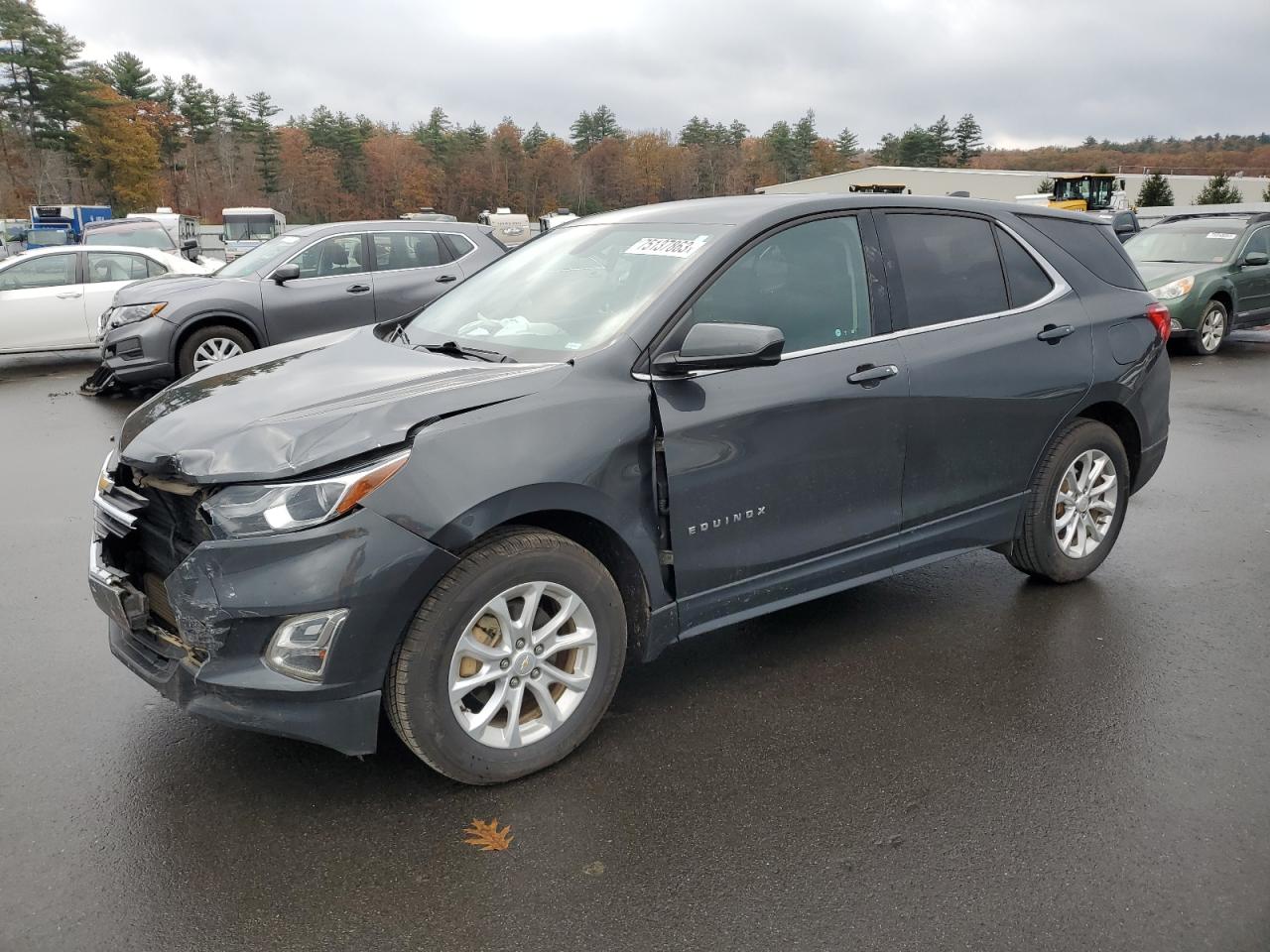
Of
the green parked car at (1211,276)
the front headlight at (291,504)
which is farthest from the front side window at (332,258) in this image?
the green parked car at (1211,276)

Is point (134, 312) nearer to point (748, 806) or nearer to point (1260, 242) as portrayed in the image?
point (748, 806)

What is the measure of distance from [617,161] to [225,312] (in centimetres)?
6766

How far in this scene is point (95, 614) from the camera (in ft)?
14.8

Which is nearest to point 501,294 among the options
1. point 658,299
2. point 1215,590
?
point 658,299

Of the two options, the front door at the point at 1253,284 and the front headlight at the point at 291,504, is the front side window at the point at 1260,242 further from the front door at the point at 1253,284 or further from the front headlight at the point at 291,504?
the front headlight at the point at 291,504

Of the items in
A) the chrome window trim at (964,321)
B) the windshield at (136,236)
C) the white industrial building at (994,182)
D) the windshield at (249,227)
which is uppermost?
the white industrial building at (994,182)

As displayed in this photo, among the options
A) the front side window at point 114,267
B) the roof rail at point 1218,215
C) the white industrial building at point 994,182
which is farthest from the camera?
the white industrial building at point 994,182

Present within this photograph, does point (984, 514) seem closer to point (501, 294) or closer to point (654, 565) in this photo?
point (654, 565)

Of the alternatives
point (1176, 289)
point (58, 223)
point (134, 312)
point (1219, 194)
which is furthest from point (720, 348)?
point (58, 223)

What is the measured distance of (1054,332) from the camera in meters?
4.39

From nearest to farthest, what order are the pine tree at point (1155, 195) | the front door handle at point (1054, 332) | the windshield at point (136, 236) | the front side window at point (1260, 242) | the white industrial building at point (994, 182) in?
1. the front door handle at point (1054, 332)
2. the front side window at point (1260, 242)
3. the windshield at point (136, 236)
4. the pine tree at point (1155, 195)
5. the white industrial building at point (994, 182)

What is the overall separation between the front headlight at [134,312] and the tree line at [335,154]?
48.6 metres

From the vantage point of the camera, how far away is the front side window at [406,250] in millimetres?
10805

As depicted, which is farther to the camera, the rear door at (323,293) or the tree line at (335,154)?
the tree line at (335,154)
